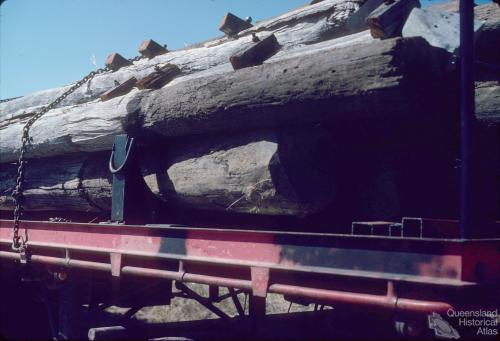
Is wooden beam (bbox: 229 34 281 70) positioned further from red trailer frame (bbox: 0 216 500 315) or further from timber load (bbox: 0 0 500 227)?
red trailer frame (bbox: 0 216 500 315)

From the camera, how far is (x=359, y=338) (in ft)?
14.1

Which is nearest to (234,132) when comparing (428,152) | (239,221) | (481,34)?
(239,221)

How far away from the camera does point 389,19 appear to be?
2756 millimetres

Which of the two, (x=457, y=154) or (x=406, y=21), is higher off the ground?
(x=406, y=21)

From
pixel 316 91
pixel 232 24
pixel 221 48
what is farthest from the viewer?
pixel 232 24

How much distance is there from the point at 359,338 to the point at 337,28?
2.97 m

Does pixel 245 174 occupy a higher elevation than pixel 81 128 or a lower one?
lower

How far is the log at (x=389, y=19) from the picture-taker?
2674 mm

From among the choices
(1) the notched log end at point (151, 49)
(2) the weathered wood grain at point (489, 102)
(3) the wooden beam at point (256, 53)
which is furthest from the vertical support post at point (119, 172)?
(2) the weathered wood grain at point (489, 102)

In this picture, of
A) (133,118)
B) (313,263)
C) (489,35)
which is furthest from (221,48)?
(313,263)

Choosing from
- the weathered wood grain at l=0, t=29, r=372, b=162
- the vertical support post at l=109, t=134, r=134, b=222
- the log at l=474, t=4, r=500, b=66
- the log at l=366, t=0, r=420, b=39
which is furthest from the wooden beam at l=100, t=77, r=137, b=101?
the log at l=474, t=4, r=500, b=66

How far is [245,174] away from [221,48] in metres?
2.05

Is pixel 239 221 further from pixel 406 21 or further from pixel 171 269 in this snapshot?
pixel 406 21

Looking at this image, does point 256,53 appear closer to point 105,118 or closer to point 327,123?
point 327,123
